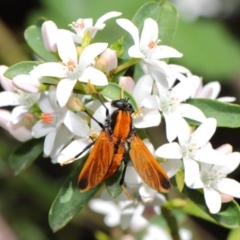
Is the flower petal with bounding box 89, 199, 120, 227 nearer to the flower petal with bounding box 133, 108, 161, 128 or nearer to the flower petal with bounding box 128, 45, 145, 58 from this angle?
the flower petal with bounding box 133, 108, 161, 128

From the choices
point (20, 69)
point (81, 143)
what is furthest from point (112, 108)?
point (20, 69)

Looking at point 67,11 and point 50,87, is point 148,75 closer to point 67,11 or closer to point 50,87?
point 50,87

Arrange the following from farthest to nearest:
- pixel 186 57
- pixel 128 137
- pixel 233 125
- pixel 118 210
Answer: pixel 186 57
pixel 118 210
pixel 233 125
pixel 128 137

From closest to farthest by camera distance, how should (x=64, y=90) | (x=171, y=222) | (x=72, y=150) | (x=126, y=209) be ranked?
(x=64, y=90)
(x=72, y=150)
(x=171, y=222)
(x=126, y=209)

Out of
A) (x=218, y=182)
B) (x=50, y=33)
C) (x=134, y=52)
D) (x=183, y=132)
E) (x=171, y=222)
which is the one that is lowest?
(x=171, y=222)

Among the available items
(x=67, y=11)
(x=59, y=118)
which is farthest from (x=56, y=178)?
(x=59, y=118)

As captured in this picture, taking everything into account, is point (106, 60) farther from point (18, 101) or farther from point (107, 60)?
point (18, 101)

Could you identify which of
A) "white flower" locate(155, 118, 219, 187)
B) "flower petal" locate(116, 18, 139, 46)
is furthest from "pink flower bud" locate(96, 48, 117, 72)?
"white flower" locate(155, 118, 219, 187)
